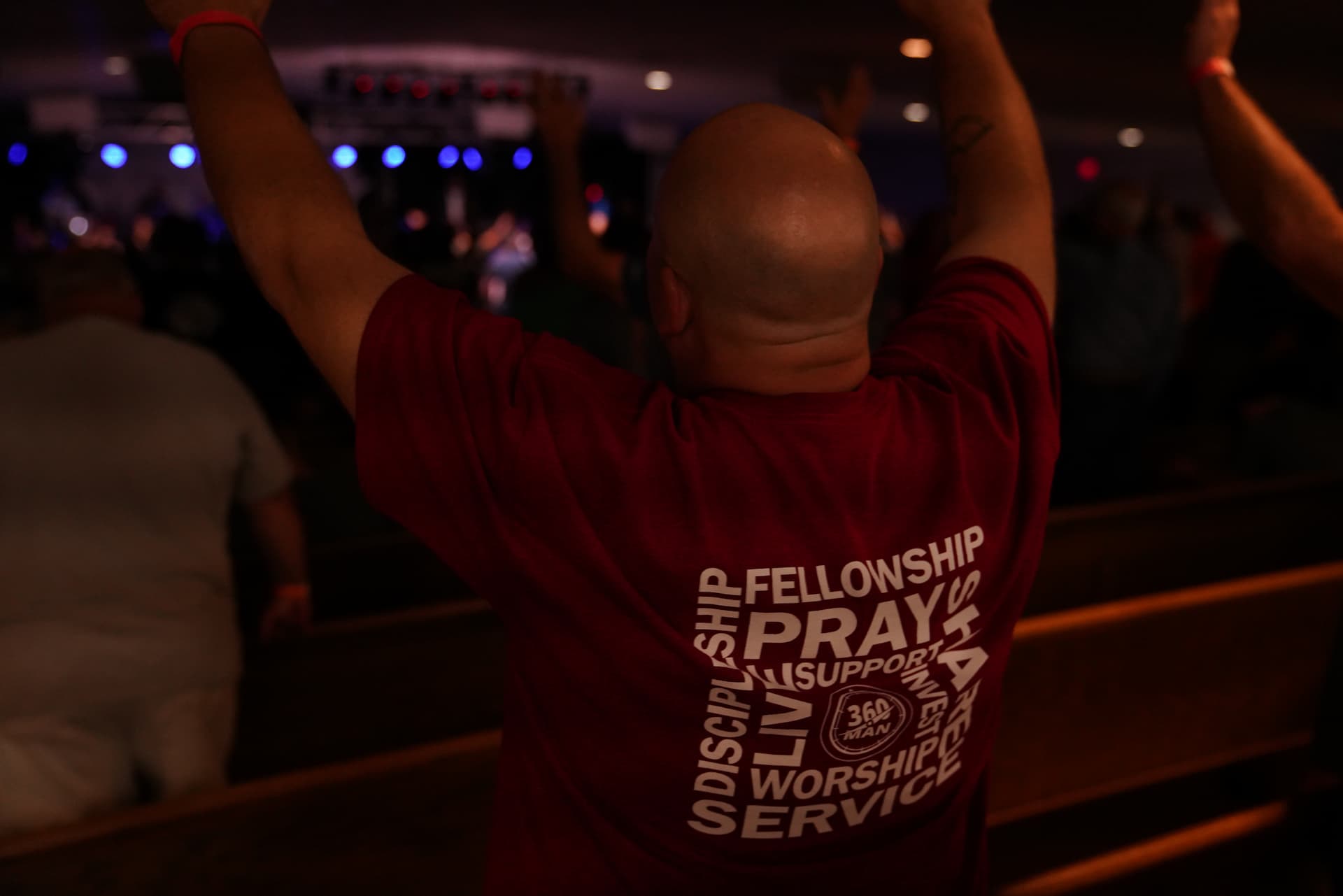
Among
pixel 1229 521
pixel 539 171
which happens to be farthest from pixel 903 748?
pixel 539 171

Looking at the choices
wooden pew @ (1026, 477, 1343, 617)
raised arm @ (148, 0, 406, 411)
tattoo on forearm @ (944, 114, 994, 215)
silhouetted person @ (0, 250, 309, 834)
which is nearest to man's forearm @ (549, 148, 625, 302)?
silhouetted person @ (0, 250, 309, 834)

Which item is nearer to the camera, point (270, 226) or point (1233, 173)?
point (270, 226)

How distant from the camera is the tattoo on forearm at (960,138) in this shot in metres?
1.19

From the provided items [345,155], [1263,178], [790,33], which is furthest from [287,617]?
[345,155]

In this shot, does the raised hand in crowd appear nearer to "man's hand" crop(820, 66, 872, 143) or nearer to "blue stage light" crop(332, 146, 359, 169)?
"man's hand" crop(820, 66, 872, 143)

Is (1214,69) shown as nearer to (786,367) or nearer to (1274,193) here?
(1274,193)

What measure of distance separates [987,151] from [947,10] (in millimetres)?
192

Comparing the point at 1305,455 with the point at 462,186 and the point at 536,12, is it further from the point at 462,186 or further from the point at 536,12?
the point at 462,186

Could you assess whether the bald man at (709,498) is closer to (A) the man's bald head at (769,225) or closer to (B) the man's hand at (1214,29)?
(A) the man's bald head at (769,225)

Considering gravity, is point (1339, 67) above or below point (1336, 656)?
above

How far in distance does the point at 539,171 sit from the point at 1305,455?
13.2 metres

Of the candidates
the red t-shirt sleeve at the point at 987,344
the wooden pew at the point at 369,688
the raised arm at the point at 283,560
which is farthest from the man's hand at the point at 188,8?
the wooden pew at the point at 369,688

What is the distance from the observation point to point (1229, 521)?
3.49 meters

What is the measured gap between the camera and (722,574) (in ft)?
2.85
